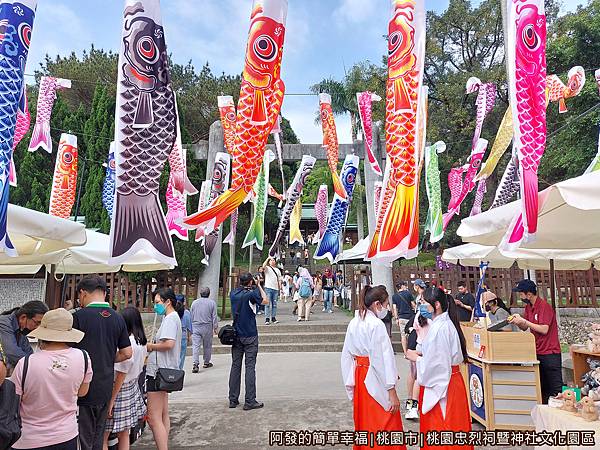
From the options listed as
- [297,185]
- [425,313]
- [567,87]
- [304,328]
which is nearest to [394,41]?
[425,313]

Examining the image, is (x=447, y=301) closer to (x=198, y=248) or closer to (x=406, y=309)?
(x=406, y=309)

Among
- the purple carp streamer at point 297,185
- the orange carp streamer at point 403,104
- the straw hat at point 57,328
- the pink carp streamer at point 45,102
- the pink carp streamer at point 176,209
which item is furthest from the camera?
the purple carp streamer at point 297,185

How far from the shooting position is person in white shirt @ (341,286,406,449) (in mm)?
3260

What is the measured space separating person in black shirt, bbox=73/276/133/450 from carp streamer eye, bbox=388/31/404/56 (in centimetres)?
352

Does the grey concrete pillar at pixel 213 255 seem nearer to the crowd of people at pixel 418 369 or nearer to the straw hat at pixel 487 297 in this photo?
the straw hat at pixel 487 297

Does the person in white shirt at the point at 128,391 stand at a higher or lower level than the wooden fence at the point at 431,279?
lower

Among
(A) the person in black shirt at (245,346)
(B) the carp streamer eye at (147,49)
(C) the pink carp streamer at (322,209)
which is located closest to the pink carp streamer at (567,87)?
(A) the person in black shirt at (245,346)

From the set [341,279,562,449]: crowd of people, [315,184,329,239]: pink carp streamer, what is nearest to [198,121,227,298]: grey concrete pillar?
[315,184,329,239]: pink carp streamer

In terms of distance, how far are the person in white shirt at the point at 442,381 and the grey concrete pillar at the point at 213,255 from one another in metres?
8.68

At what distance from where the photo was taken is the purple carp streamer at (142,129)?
10.6 ft

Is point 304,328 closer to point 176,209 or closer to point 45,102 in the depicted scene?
point 176,209

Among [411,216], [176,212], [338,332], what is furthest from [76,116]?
[411,216]

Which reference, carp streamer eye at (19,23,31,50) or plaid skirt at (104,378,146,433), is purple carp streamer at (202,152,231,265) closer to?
carp streamer eye at (19,23,31,50)

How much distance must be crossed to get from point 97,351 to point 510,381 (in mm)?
3826
